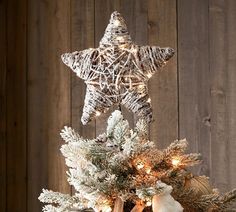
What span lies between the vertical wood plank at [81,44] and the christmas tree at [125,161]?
740mm

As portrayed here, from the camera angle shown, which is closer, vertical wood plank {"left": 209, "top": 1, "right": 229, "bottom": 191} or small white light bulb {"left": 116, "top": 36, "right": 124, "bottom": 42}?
small white light bulb {"left": 116, "top": 36, "right": 124, "bottom": 42}

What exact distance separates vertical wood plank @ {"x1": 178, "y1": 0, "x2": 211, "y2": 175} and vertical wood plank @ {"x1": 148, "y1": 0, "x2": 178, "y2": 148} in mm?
25

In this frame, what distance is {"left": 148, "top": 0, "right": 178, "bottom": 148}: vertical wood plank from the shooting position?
2029 millimetres

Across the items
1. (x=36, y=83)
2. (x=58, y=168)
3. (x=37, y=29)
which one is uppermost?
(x=37, y=29)

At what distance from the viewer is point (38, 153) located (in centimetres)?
218

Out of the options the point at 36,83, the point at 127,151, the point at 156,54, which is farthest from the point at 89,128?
the point at 127,151

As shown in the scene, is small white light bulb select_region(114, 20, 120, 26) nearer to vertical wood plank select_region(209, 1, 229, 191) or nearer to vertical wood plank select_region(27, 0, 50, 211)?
vertical wood plank select_region(209, 1, 229, 191)

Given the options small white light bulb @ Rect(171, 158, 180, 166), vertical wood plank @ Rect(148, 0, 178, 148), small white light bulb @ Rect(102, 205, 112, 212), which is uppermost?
vertical wood plank @ Rect(148, 0, 178, 148)
